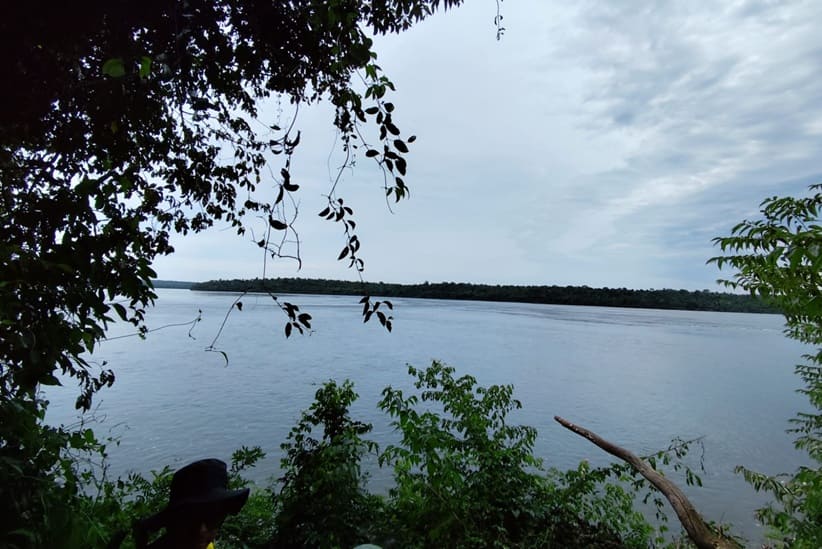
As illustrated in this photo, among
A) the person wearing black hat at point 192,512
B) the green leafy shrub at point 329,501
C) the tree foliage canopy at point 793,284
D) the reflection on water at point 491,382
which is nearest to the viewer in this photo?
the person wearing black hat at point 192,512

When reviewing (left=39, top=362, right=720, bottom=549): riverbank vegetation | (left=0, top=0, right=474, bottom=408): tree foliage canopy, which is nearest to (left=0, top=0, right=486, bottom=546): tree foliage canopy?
(left=0, top=0, right=474, bottom=408): tree foliage canopy

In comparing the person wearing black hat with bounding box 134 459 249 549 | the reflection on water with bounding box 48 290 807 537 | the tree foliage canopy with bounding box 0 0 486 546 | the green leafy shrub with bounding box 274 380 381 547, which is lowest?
the reflection on water with bounding box 48 290 807 537

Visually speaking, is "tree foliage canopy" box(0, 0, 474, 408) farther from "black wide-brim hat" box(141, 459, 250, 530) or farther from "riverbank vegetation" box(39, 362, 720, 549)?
"riverbank vegetation" box(39, 362, 720, 549)

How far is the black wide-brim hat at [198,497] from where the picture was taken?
124cm

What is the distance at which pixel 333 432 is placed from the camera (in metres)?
4.21

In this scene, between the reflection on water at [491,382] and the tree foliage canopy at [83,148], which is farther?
the reflection on water at [491,382]

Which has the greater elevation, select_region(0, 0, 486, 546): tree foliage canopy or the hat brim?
select_region(0, 0, 486, 546): tree foliage canopy

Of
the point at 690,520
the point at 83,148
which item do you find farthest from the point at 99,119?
the point at 690,520

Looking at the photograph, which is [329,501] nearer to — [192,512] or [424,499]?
[424,499]

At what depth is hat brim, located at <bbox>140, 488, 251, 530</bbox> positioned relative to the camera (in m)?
1.22

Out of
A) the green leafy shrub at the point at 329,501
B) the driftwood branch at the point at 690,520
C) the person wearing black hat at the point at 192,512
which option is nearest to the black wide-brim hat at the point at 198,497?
the person wearing black hat at the point at 192,512

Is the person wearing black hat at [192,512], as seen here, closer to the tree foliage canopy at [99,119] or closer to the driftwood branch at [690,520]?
the tree foliage canopy at [99,119]

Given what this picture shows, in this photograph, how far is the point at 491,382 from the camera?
13.6m

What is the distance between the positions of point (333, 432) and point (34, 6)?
3710 millimetres
